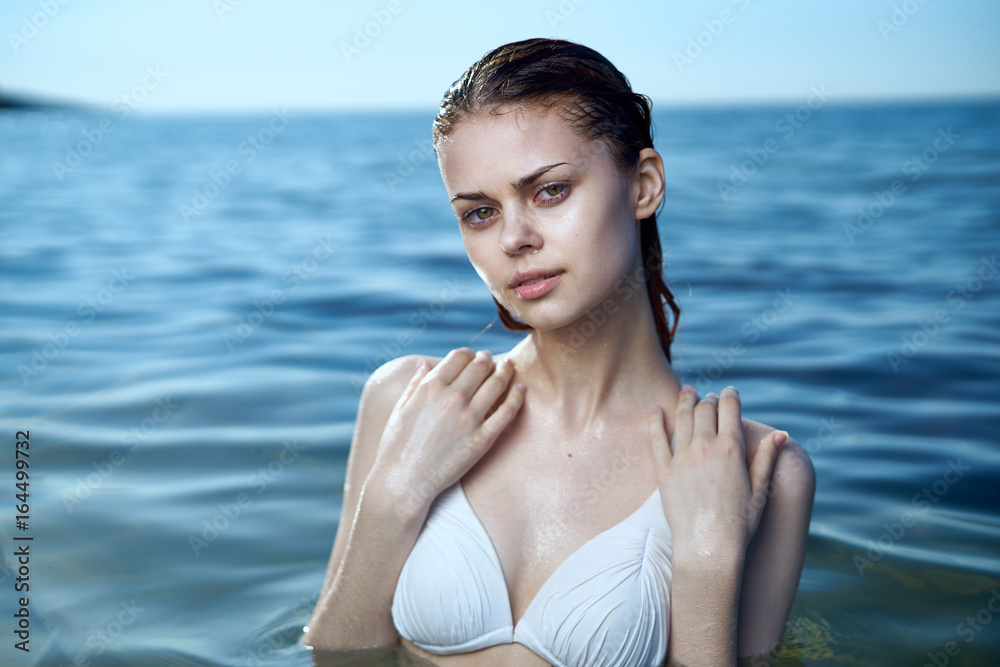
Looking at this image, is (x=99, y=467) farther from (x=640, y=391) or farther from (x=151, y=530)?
(x=640, y=391)

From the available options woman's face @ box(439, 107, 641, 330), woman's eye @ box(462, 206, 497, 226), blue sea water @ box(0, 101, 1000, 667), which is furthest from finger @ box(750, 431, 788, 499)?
blue sea water @ box(0, 101, 1000, 667)

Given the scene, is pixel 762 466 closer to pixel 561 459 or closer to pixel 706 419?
pixel 706 419

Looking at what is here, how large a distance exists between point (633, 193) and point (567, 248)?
334 millimetres

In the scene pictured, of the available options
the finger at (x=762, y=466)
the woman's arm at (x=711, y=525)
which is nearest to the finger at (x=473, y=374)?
the woman's arm at (x=711, y=525)

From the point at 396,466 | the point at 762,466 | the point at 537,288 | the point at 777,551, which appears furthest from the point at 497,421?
the point at 777,551

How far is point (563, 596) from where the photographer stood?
7.85ft

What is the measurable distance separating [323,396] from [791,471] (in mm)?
3474

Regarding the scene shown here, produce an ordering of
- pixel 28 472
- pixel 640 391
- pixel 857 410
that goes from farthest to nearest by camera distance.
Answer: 1. pixel 857 410
2. pixel 28 472
3. pixel 640 391

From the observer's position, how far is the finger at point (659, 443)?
8.18 feet

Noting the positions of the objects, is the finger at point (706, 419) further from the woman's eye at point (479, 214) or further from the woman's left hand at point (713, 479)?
the woman's eye at point (479, 214)

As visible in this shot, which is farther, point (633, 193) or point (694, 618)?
point (633, 193)

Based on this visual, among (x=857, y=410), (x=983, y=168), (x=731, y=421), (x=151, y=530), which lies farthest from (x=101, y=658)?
(x=983, y=168)

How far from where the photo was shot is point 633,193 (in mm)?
2529

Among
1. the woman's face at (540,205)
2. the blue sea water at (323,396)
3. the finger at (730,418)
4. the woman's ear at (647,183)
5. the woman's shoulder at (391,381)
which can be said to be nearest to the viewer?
the woman's face at (540,205)
